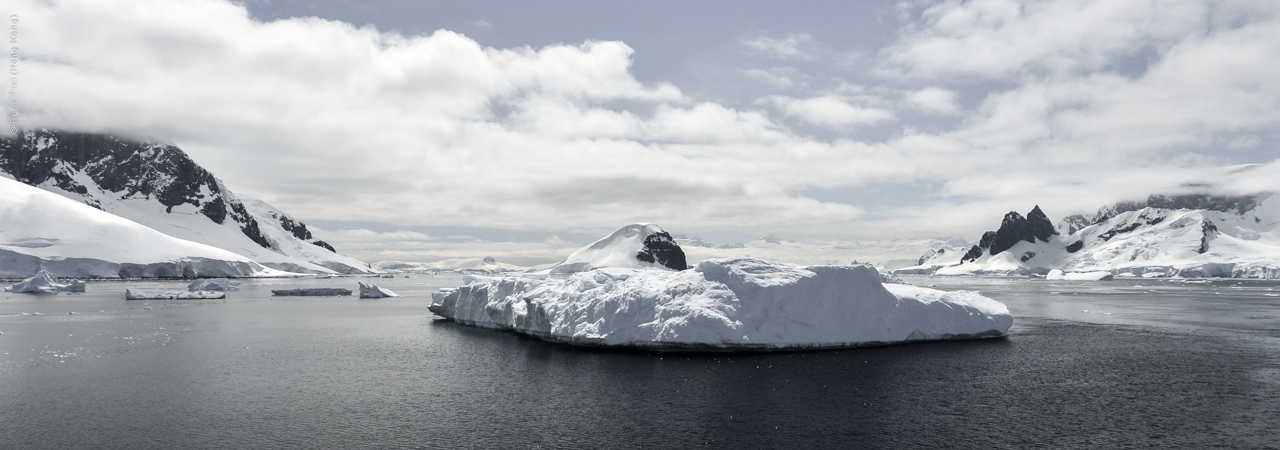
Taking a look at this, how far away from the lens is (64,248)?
11269 cm

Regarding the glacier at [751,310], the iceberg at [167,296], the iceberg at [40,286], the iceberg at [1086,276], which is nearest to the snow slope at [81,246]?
the iceberg at [40,286]

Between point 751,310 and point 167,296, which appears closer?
point 751,310

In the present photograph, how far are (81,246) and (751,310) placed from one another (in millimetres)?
138546

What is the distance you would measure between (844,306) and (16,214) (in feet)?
511

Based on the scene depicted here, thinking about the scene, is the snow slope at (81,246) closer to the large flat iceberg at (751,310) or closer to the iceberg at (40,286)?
the iceberg at (40,286)

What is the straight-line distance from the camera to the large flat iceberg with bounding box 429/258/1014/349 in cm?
2427

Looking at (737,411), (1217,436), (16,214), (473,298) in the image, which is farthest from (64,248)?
(1217,436)

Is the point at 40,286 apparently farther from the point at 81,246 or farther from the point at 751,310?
the point at 751,310

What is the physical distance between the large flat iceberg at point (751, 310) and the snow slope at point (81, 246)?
123304mm

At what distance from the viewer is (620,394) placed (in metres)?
17.0

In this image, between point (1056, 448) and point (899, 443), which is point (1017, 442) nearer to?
point (1056, 448)

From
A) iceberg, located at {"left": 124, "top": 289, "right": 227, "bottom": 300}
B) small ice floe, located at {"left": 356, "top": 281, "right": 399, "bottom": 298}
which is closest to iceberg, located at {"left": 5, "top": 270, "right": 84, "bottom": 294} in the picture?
iceberg, located at {"left": 124, "top": 289, "right": 227, "bottom": 300}

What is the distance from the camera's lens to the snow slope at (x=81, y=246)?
358 feet

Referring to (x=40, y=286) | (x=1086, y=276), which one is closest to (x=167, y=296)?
(x=40, y=286)
